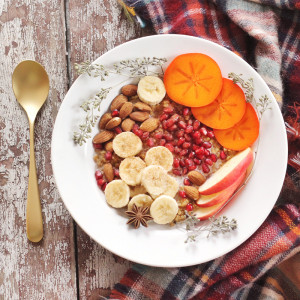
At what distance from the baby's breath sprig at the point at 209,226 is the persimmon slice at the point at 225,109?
38 cm

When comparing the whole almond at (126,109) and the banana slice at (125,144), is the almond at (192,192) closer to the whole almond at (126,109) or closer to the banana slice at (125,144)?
the banana slice at (125,144)

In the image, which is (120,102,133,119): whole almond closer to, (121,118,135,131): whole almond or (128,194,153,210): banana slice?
(121,118,135,131): whole almond

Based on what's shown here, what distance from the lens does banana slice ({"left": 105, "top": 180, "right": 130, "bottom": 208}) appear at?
6.11 feet

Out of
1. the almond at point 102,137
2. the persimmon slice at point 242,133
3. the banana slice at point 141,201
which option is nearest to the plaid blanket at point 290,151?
the persimmon slice at point 242,133

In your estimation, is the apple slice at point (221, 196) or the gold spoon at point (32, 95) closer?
the apple slice at point (221, 196)

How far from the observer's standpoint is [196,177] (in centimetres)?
187

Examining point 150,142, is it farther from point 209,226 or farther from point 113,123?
point 209,226

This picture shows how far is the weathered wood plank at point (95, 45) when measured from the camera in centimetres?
203

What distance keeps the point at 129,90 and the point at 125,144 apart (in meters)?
0.22

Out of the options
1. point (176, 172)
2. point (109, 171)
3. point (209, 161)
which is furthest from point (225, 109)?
point (109, 171)

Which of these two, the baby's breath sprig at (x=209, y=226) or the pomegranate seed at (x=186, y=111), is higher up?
the pomegranate seed at (x=186, y=111)

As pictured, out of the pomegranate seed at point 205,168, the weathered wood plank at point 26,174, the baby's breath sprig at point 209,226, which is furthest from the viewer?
the weathered wood plank at point 26,174

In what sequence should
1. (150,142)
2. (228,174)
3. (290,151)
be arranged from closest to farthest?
(228,174) → (150,142) → (290,151)

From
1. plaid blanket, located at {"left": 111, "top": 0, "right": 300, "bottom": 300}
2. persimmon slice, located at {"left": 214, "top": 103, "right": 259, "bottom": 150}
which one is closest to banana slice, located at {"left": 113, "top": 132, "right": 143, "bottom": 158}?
persimmon slice, located at {"left": 214, "top": 103, "right": 259, "bottom": 150}
